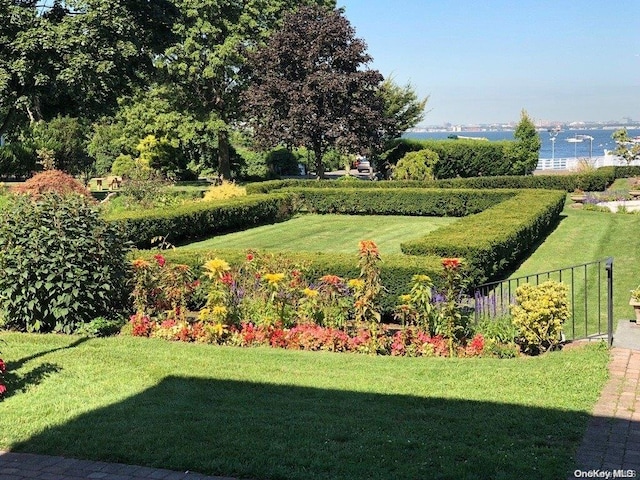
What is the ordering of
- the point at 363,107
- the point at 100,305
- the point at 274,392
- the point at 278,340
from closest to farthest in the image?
the point at 274,392
the point at 278,340
the point at 100,305
the point at 363,107

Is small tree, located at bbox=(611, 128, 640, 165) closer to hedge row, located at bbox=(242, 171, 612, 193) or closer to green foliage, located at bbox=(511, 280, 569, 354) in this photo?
hedge row, located at bbox=(242, 171, 612, 193)

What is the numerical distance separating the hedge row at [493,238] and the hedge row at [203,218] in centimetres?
→ 542

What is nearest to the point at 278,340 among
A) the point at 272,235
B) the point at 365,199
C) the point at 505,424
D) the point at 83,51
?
the point at 505,424

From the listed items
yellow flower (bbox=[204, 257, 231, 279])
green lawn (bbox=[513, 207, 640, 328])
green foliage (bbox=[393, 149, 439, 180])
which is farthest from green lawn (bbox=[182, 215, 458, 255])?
green foliage (bbox=[393, 149, 439, 180])

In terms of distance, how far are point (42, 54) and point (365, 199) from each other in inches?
501

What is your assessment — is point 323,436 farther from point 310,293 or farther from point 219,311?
point 219,311

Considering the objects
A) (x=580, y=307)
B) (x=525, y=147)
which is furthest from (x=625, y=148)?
(x=580, y=307)

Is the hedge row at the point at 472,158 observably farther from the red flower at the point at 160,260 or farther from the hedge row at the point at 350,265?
the red flower at the point at 160,260

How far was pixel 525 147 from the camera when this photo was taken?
102ft

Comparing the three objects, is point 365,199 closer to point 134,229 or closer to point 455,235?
point 134,229

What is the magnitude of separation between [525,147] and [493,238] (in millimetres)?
23093

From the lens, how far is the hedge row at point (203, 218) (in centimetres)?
1332

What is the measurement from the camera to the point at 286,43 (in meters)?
27.0

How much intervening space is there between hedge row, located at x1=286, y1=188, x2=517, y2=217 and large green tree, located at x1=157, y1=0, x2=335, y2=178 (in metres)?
10.3
